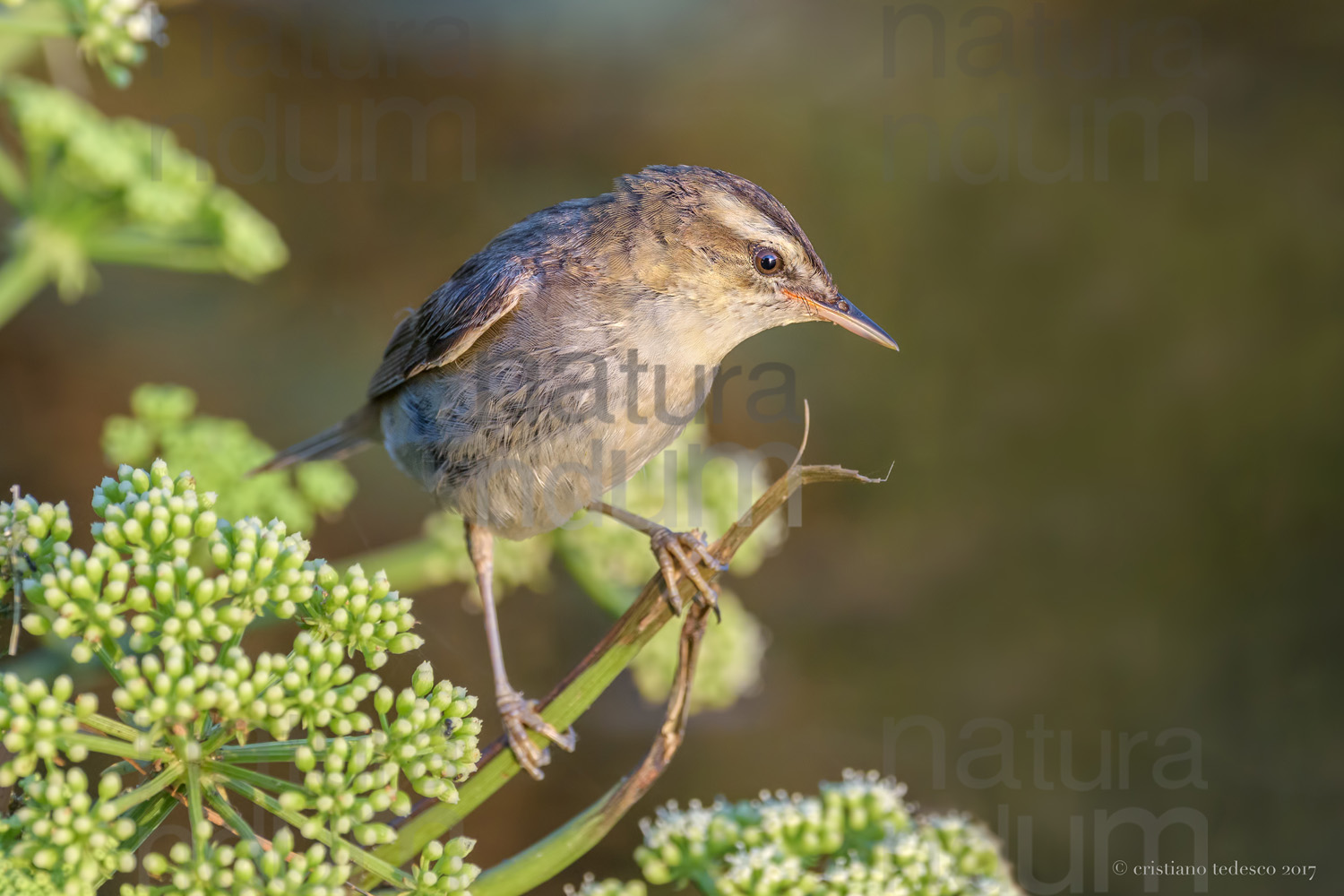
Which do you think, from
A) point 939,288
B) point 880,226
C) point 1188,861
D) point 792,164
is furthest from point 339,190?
point 1188,861

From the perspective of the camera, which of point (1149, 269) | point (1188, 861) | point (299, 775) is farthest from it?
point (1149, 269)

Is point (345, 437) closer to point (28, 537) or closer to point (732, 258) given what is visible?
point (732, 258)

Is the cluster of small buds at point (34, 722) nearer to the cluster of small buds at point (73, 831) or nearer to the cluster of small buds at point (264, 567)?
the cluster of small buds at point (73, 831)

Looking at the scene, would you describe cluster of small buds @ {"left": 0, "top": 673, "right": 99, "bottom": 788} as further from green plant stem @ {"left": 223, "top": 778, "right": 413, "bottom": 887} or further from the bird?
the bird

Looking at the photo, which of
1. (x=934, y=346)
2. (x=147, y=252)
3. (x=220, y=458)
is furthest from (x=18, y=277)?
(x=934, y=346)

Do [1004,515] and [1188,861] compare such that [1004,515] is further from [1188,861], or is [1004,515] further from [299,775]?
[299,775]

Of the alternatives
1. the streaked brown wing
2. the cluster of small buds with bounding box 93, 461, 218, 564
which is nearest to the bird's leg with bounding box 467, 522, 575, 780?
the streaked brown wing

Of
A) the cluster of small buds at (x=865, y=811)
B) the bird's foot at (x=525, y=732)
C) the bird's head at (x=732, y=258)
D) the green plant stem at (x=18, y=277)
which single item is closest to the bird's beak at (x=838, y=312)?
the bird's head at (x=732, y=258)
